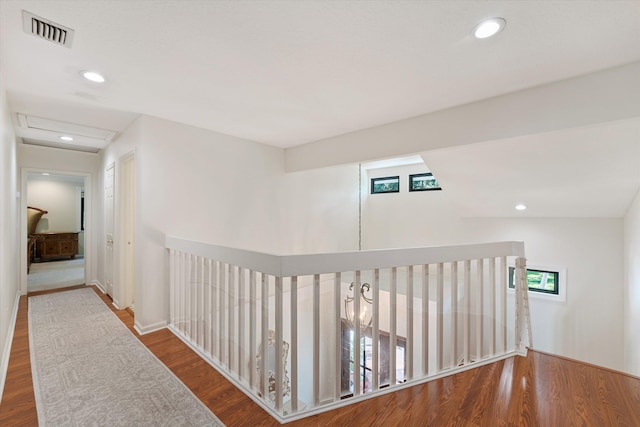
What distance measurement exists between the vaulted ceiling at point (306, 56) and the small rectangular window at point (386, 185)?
2966 millimetres

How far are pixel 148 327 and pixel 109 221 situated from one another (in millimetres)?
2077

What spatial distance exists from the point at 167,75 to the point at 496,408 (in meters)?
3.30

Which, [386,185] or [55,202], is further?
[55,202]

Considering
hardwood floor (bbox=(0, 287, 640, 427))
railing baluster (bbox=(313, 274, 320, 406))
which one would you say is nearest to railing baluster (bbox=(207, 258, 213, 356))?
hardwood floor (bbox=(0, 287, 640, 427))

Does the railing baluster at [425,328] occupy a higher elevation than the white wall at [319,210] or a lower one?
lower

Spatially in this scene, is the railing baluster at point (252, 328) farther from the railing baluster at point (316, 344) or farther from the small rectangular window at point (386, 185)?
the small rectangular window at point (386, 185)

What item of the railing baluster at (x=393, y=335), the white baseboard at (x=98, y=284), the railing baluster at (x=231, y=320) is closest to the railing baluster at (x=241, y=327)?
the railing baluster at (x=231, y=320)

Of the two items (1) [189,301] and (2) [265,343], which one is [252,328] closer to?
(2) [265,343]

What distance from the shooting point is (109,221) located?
4.28 m

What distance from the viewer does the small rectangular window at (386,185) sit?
6.10m

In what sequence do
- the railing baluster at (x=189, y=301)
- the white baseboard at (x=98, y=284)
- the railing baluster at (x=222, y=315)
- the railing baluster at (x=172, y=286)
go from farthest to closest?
the white baseboard at (x=98, y=284)
the railing baluster at (x=172, y=286)
the railing baluster at (x=189, y=301)
the railing baluster at (x=222, y=315)


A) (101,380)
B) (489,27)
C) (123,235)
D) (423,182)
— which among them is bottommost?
(101,380)

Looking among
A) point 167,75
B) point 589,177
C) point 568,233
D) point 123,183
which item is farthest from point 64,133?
point 568,233

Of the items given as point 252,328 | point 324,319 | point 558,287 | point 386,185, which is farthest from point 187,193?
point 558,287
